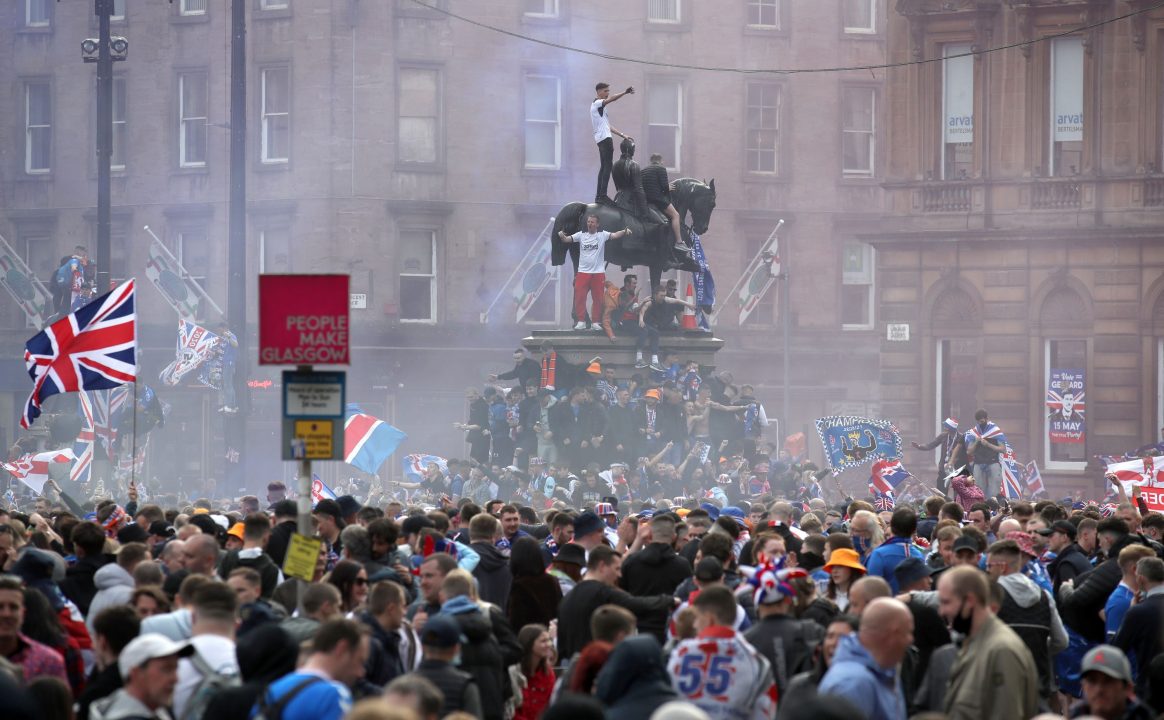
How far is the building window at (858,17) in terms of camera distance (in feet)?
166

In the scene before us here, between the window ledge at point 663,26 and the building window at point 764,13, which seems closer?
the window ledge at point 663,26

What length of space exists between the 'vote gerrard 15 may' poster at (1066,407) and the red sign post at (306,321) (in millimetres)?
29817

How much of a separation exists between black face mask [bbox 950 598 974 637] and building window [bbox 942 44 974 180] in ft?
103

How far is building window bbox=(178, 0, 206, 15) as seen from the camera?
47.9 m

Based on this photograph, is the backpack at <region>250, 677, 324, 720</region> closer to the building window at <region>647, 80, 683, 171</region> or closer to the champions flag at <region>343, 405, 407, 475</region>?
the champions flag at <region>343, 405, 407, 475</region>

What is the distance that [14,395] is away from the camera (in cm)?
4734

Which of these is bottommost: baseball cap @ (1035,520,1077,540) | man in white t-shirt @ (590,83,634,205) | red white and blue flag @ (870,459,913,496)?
red white and blue flag @ (870,459,913,496)

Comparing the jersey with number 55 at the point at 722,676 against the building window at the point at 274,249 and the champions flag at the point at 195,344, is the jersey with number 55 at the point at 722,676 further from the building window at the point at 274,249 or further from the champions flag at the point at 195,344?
the building window at the point at 274,249

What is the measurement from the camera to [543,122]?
48406 millimetres

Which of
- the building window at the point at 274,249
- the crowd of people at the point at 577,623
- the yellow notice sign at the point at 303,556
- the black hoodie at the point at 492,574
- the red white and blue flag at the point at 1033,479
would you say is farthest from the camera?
the building window at the point at 274,249

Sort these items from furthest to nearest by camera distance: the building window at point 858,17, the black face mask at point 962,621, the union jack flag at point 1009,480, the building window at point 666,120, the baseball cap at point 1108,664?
the building window at point 858,17
the building window at point 666,120
the union jack flag at point 1009,480
the black face mask at point 962,621
the baseball cap at point 1108,664

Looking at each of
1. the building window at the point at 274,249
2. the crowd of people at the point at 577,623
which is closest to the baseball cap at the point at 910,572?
the crowd of people at the point at 577,623

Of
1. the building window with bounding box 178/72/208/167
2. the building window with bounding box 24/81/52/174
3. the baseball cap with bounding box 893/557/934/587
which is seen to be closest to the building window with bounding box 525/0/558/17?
the building window with bounding box 178/72/208/167

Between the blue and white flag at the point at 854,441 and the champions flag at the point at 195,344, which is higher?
the champions flag at the point at 195,344
